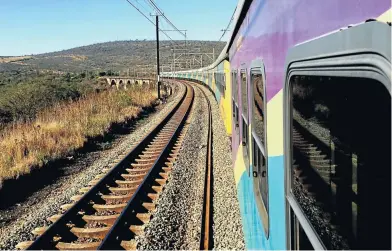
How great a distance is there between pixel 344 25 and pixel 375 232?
22.8 inches

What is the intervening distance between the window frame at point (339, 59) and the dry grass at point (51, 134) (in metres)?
7.76

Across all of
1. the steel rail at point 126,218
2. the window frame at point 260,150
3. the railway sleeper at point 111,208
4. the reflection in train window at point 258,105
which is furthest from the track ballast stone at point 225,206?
the reflection in train window at point 258,105

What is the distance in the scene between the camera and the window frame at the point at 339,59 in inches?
35.2

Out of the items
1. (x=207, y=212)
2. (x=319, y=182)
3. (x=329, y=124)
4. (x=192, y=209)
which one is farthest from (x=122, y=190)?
(x=329, y=124)

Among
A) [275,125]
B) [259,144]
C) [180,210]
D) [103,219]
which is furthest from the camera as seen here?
Result: [180,210]

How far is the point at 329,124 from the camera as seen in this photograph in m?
1.47

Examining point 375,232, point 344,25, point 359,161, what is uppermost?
point 344,25

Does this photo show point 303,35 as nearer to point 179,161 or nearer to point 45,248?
point 45,248

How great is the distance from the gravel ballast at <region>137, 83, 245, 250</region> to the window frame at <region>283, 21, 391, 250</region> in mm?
3378

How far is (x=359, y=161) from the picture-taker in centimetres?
121

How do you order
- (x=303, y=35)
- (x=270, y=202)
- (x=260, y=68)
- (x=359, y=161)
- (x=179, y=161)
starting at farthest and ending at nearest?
(x=179, y=161)
(x=260, y=68)
(x=270, y=202)
(x=303, y=35)
(x=359, y=161)

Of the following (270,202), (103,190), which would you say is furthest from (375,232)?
(103,190)

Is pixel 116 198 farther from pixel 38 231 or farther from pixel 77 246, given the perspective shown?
pixel 77 246

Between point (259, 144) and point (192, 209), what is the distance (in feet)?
11.7
